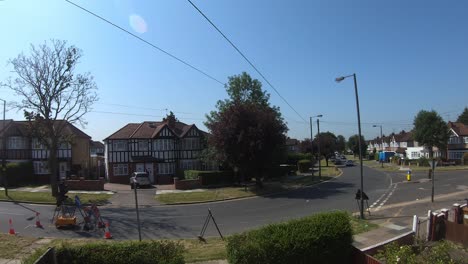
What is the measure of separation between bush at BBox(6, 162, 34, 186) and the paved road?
1476 centimetres

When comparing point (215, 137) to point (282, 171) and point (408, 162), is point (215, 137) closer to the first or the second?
point (282, 171)

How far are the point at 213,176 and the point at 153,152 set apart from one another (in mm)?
10919

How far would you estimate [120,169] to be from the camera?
48.3 meters

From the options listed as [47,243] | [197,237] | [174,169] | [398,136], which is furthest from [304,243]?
[398,136]

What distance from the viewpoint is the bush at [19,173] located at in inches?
1667

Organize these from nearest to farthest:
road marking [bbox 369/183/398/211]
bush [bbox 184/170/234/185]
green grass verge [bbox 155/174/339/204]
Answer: road marking [bbox 369/183/398/211] < green grass verge [bbox 155/174/339/204] < bush [bbox 184/170/234/185]

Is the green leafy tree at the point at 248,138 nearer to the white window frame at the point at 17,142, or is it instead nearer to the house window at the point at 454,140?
the white window frame at the point at 17,142

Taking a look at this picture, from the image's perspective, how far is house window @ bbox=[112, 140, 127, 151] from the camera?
48625 mm

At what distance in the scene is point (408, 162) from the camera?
236 feet

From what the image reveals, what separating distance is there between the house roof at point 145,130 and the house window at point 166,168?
384cm

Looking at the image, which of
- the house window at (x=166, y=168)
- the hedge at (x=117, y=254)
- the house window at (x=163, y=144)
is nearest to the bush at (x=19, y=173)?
the house window at (x=163, y=144)

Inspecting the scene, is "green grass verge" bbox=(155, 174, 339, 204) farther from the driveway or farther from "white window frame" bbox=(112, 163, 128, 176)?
"white window frame" bbox=(112, 163, 128, 176)

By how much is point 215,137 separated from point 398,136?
275 ft

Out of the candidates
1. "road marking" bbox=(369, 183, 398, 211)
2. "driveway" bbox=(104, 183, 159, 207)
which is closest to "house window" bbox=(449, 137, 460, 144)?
"road marking" bbox=(369, 183, 398, 211)
